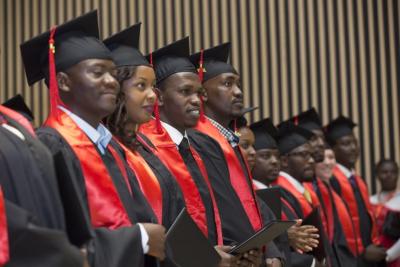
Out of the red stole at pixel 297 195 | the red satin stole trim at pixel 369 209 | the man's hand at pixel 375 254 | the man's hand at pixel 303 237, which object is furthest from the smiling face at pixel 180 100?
the red satin stole trim at pixel 369 209

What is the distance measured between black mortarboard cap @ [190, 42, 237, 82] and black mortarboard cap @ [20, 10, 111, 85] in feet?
4.87

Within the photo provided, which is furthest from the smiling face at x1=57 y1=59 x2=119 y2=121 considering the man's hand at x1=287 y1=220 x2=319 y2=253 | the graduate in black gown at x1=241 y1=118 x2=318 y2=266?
the graduate in black gown at x1=241 y1=118 x2=318 y2=266

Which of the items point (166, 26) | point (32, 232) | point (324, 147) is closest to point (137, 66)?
point (32, 232)

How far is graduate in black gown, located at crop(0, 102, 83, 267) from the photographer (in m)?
2.34

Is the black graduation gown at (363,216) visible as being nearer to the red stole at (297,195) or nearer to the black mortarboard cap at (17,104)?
the red stole at (297,195)

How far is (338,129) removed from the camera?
792cm

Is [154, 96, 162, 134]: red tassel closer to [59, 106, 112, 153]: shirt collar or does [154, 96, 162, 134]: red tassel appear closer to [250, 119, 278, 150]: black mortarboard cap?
[59, 106, 112, 153]: shirt collar

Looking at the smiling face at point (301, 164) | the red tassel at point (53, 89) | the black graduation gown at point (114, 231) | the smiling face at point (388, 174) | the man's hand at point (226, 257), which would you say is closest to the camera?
the black graduation gown at point (114, 231)

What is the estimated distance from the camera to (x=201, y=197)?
4020 mm

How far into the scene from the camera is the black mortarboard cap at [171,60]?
4.24 metres

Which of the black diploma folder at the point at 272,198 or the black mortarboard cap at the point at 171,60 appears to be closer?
the black mortarboard cap at the point at 171,60

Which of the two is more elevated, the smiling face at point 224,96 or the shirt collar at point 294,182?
the smiling face at point 224,96

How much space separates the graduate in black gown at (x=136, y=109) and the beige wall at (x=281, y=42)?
17.9 ft

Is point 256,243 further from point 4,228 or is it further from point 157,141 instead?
point 4,228
